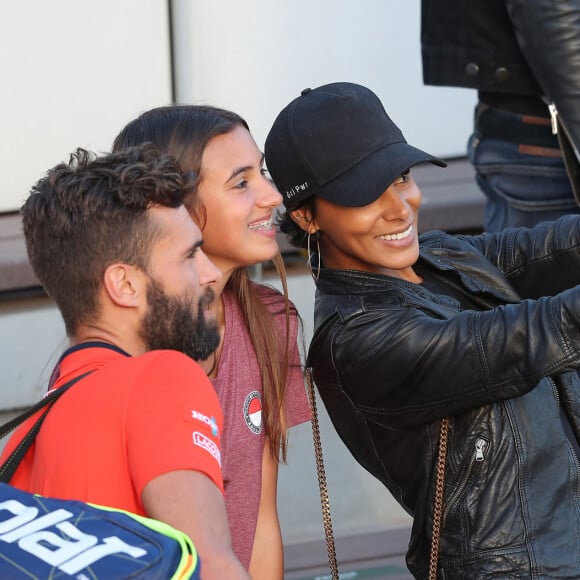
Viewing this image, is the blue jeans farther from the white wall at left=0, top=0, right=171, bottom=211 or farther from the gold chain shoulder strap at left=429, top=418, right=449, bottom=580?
the white wall at left=0, top=0, right=171, bottom=211

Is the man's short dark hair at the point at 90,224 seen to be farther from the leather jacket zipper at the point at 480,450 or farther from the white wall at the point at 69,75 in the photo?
the white wall at the point at 69,75

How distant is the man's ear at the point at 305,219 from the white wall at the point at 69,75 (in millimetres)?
2180

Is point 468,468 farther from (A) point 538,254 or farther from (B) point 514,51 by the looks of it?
(B) point 514,51

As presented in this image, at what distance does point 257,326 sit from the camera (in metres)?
2.87

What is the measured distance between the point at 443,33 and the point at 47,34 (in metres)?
1.75

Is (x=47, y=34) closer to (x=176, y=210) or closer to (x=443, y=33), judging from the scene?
(x=443, y=33)

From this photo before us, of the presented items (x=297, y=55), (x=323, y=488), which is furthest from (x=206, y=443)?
(x=297, y=55)

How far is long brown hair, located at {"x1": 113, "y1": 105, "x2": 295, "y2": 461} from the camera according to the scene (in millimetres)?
2752

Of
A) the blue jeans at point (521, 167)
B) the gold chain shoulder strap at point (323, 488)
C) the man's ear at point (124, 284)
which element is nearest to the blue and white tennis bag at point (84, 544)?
the man's ear at point (124, 284)

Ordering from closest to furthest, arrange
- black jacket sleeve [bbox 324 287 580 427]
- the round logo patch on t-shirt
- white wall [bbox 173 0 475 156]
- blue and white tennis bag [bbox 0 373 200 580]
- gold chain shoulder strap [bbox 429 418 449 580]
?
blue and white tennis bag [bbox 0 373 200 580]
black jacket sleeve [bbox 324 287 580 427]
gold chain shoulder strap [bbox 429 418 449 580]
the round logo patch on t-shirt
white wall [bbox 173 0 475 156]

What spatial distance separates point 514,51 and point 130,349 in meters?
1.73

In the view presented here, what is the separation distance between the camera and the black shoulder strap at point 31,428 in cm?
198

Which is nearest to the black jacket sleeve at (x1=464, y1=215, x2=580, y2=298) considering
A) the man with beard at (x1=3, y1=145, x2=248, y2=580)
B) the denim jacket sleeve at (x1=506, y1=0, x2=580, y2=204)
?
the denim jacket sleeve at (x1=506, y1=0, x2=580, y2=204)

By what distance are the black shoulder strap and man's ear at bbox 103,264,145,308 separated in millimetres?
→ 159
